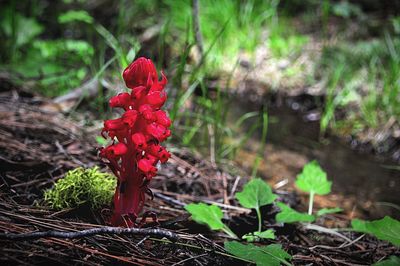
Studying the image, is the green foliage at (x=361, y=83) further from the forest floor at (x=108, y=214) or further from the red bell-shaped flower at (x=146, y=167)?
the red bell-shaped flower at (x=146, y=167)

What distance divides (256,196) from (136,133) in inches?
22.8

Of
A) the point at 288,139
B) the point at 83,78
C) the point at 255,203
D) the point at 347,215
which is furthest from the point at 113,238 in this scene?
the point at 83,78

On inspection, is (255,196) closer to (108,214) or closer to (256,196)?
(256,196)

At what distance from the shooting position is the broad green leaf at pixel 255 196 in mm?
1407

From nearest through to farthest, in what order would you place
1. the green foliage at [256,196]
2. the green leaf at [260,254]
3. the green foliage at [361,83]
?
the green leaf at [260,254] < the green foliage at [256,196] < the green foliage at [361,83]

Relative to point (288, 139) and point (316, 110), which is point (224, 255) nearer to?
point (288, 139)

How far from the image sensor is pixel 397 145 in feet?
9.23

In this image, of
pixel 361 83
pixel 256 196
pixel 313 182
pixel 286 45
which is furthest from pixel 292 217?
pixel 286 45

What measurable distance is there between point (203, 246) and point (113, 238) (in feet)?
0.91

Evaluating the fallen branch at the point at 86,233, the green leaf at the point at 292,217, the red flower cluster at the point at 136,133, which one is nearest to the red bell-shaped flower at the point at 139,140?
the red flower cluster at the point at 136,133

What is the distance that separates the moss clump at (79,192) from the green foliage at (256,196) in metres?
0.48

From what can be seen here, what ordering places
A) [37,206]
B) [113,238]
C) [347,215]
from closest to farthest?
[113,238]
[37,206]
[347,215]

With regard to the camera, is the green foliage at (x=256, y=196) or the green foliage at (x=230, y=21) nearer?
the green foliage at (x=256, y=196)

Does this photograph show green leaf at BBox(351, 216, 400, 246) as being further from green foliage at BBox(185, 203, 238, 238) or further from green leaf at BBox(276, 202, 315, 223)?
green foliage at BBox(185, 203, 238, 238)
